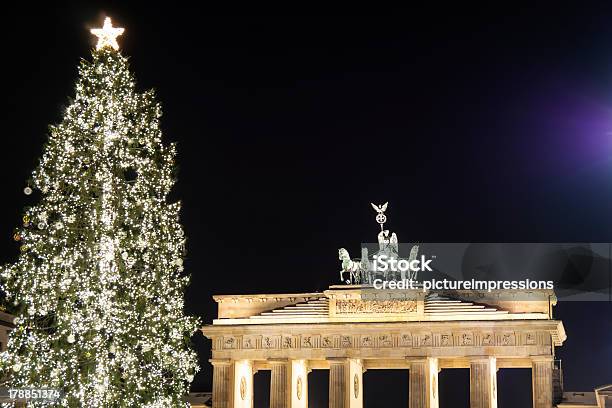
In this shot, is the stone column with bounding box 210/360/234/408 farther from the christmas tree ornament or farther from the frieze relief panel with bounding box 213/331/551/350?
the christmas tree ornament

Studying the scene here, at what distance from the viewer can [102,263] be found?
29969mm

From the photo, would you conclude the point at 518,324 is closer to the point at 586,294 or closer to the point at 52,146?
the point at 586,294

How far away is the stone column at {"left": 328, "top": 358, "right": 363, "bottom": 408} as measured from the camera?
56.7m

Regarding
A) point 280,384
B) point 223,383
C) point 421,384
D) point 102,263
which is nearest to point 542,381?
point 421,384

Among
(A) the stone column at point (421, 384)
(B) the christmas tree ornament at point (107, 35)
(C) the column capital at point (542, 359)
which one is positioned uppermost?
(B) the christmas tree ornament at point (107, 35)

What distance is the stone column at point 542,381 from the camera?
5441cm

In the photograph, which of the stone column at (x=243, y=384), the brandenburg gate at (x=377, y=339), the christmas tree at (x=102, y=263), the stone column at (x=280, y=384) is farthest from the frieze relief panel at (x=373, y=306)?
the christmas tree at (x=102, y=263)

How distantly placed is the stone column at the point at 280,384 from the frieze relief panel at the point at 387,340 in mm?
864

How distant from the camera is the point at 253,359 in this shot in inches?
2287

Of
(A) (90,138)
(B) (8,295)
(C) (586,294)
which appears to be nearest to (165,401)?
(B) (8,295)

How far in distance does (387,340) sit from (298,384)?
5553 millimetres

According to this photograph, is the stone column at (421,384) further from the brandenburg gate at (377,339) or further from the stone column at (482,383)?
the stone column at (482,383)

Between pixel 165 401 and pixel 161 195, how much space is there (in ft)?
18.4

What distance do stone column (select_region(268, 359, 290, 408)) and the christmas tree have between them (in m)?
26.3
